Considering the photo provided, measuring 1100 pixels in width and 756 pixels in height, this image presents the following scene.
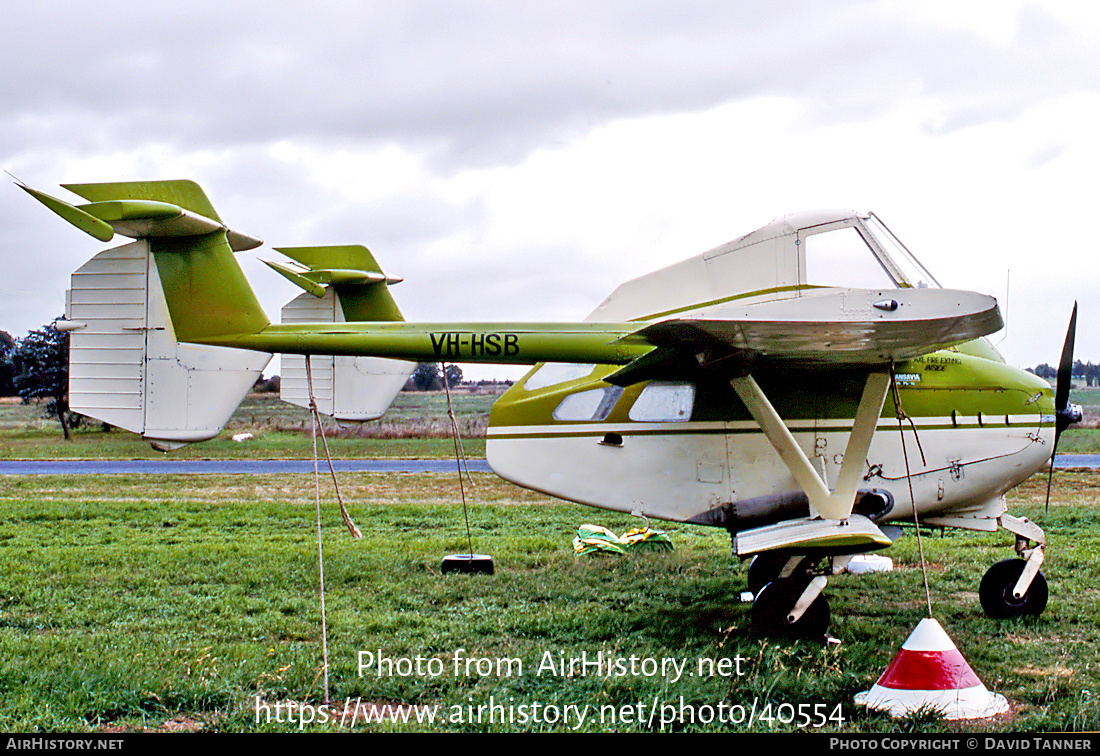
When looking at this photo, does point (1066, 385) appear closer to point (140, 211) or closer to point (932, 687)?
point (932, 687)

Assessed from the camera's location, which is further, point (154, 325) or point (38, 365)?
point (38, 365)

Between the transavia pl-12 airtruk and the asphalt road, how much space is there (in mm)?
14415

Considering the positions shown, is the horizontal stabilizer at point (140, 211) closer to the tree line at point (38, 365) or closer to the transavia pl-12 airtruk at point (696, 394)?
the transavia pl-12 airtruk at point (696, 394)

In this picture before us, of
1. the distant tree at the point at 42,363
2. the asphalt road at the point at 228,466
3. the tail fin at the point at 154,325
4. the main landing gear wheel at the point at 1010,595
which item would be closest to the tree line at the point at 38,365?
the distant tree at the point at 42,363

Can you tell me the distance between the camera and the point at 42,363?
23547 millimetres

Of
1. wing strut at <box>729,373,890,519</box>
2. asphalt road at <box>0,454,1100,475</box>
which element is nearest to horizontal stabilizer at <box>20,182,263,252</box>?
wing strut at <box>729,373,890,519</box>

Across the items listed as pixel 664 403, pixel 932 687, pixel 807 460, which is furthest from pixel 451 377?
pixel 932 687

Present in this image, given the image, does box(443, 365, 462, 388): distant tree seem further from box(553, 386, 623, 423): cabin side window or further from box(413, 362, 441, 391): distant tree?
box(553, 386, 623, 423): cabin side window

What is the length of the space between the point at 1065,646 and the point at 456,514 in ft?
29.2

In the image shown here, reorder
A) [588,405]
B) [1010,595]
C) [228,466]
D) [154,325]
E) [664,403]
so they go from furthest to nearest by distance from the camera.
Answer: [228,466], [588,405], [664,403], [1010,595], [154,325]

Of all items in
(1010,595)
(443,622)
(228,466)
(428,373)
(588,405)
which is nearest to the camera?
(443,622)

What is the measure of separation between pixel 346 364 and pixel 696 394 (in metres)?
3.46

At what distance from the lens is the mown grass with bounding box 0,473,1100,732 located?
16.3ft
